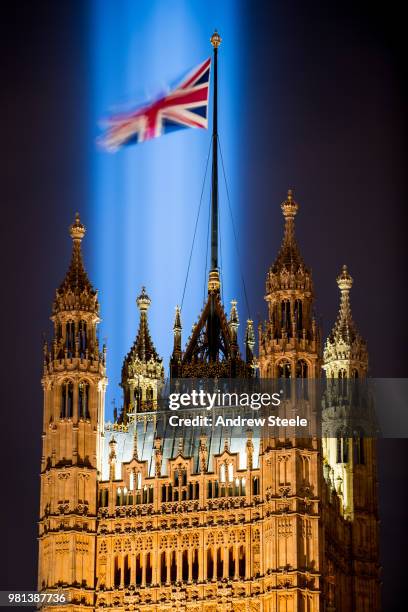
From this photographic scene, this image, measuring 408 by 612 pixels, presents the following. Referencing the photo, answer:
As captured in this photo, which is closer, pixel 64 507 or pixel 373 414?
pixel 64 507

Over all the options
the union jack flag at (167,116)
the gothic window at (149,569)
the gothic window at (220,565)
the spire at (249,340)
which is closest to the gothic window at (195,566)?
the gothic window at (220,565)

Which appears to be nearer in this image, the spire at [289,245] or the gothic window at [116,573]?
the gothic window at [116,573]

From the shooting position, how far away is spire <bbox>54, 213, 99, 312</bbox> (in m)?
76.8

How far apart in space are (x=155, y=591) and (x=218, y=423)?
5.72 meters

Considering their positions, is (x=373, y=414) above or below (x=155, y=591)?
above

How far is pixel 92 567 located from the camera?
74562 mm

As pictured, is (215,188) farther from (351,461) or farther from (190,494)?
(190,494)

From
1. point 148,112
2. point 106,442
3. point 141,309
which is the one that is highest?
point 148,112

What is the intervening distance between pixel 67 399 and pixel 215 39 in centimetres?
1418

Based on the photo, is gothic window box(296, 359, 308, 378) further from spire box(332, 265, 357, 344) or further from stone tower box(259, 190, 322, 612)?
spire box(332, 265, 357, 344)

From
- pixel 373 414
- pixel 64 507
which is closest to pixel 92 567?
pixel 64 507

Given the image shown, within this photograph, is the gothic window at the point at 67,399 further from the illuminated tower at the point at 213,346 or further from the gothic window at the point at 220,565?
the gothic window at the point at 220,565

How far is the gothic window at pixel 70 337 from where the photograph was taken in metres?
76.4

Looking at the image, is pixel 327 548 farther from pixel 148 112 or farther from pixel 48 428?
pixel 148 112
